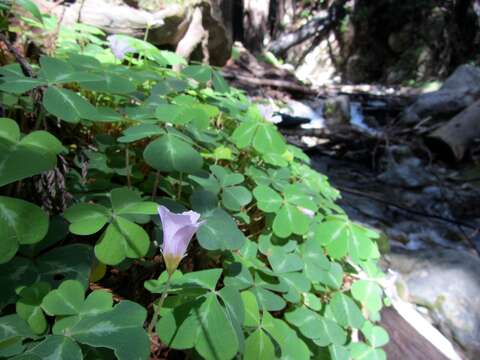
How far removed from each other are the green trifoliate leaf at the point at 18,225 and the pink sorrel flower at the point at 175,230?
253mm

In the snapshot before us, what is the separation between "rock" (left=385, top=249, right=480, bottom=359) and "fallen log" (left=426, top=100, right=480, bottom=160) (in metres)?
2.50

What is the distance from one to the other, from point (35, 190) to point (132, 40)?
132cm

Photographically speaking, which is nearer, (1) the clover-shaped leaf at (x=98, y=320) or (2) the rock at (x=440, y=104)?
(1) the clover-shaped leaf at (x=98, y=320)

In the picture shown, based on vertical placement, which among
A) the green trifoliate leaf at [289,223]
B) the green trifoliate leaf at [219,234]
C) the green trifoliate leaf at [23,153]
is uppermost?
the green trifoliate leaf at [23,153]

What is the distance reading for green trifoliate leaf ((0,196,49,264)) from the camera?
0.73 meters

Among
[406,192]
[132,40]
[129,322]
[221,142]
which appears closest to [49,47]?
[132,40]

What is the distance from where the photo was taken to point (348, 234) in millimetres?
1475

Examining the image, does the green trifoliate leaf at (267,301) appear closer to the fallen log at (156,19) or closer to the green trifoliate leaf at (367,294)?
the green trifoliate leaf at (367,294)

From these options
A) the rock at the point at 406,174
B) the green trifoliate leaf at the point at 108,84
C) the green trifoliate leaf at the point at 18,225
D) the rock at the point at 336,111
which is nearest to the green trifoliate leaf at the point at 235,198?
the green trifoliate leaf at the point at 108,84

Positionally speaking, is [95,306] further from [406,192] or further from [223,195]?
[406,192]

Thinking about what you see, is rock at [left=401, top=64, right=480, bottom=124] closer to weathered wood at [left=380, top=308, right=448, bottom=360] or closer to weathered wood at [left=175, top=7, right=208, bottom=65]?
weathered wood at [left=175, top=7, right=208, bottom=65]

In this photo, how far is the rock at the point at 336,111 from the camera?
22.7 feet

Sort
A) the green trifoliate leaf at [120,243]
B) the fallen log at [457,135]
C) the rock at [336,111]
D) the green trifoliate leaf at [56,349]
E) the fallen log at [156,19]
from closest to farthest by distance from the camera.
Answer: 1. the green trifoliate leaf at [56,349]
2. the green trifoliate leaf at [120,243]
3. the fallen log at [156,19]
4. the fallen log at [457,135]
5. the rock at [336,111]

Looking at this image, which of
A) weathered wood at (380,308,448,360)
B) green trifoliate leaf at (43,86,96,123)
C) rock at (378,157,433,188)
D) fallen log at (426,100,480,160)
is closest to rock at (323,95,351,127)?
fallen log at (426,100,480,160)
